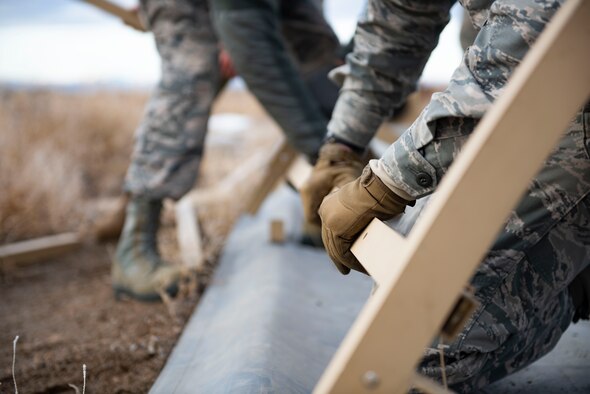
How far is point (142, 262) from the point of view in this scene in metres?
2.64

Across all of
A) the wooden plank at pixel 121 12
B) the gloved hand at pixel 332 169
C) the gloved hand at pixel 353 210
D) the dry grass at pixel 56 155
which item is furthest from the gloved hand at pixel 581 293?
the dry grass at pixel 56 155

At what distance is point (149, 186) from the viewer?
266cm

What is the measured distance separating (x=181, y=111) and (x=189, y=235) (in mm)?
822

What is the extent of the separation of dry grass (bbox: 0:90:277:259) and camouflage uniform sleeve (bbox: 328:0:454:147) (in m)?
1.48

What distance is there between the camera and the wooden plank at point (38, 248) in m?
3.13

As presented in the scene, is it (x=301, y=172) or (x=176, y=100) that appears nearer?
(x=301, y=172)

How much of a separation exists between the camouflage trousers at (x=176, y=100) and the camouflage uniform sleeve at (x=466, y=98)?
162cm

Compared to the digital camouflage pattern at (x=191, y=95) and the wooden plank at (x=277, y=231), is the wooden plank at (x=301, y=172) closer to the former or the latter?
the digital camouflage pattern at (x=191, y=95)

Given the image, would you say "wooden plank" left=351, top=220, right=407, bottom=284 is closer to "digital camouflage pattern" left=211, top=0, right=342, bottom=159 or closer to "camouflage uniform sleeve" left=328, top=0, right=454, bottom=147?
"camouflage uniform sleeve" left=328, top=0, right=454, bottom=147

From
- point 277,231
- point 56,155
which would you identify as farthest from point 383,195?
point 56,155

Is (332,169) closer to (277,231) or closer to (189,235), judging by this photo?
(277,231)

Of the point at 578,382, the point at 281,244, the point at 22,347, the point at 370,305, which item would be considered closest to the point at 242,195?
the point at 281,244

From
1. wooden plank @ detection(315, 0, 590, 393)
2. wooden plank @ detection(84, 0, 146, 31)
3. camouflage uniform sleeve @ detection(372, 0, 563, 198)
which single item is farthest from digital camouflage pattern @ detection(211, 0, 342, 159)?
wooden plank @ detection(315, 0, 590, 393)

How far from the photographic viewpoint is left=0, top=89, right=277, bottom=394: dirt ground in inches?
75.9
